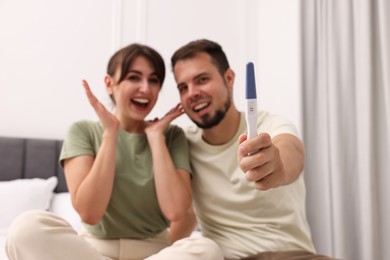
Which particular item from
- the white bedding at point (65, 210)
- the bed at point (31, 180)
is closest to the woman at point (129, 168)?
the white bedding at point (65, 210)

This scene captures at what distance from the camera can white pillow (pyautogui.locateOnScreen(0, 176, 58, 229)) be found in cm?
188

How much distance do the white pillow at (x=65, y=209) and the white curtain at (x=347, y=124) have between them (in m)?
1.26

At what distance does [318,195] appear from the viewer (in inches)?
83.0

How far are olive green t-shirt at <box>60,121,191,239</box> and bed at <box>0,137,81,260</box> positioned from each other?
0.63 meters

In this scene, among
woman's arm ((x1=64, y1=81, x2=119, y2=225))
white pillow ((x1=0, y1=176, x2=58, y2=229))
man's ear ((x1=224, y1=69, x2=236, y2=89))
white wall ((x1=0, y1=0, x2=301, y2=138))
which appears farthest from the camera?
white wall ((x1=0, y1=0, x2=301, y2=138))

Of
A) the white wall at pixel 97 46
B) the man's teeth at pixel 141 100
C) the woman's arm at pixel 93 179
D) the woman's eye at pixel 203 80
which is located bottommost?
the woman's arm at pixel 93 179

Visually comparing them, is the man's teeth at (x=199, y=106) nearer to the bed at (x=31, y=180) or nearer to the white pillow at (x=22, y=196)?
the bed at (x=31, y=180)

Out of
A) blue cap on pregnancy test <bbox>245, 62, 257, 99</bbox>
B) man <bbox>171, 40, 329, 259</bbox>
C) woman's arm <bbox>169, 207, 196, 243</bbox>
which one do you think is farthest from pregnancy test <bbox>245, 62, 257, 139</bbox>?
woman's arm <bbox>169, 207, 196, 243</bbox>

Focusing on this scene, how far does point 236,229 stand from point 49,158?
1349 mm

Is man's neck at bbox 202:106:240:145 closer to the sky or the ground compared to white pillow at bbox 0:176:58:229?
closer to the sky

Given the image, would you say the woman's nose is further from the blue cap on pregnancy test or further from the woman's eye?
the blue cap on pregnancy test

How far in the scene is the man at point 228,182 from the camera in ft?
4.22

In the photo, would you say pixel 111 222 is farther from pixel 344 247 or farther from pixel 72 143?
pixel 344 247

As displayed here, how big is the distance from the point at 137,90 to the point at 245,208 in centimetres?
59
